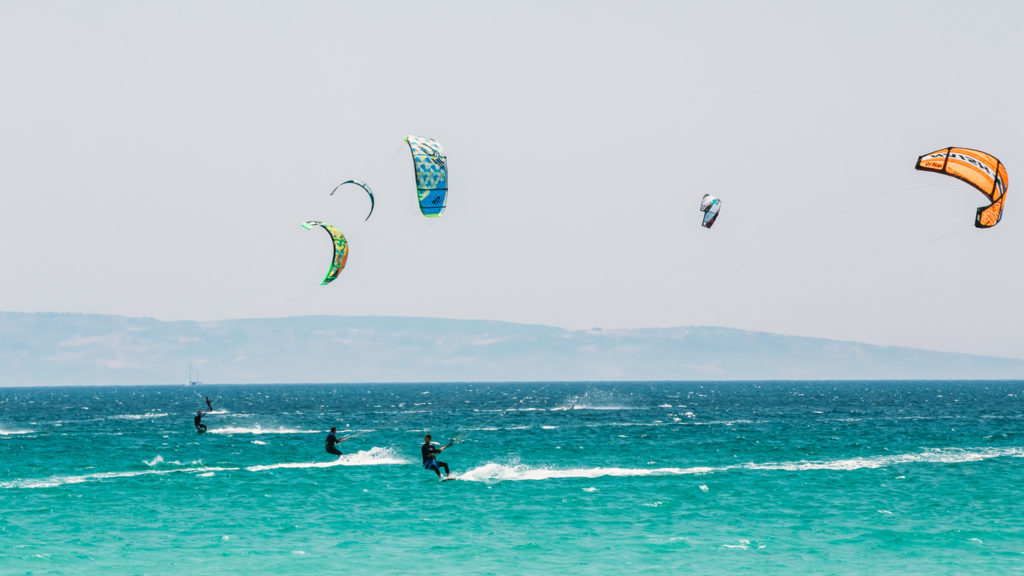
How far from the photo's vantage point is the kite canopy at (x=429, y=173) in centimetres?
3516

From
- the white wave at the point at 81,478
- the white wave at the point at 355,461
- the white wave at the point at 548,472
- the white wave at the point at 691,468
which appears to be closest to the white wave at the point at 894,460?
the white wave at the point at 691,468

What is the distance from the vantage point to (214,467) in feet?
165

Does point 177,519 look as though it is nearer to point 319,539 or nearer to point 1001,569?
point 319,539

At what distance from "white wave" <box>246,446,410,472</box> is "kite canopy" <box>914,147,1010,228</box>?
28.6m

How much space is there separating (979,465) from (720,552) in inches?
1001

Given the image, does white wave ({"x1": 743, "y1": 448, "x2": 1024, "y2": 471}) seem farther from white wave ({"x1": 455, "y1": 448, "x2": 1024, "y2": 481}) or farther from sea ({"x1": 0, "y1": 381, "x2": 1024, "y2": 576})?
sea ({"x1": 0, "y1": 381, "x2": 1024, "y2": 576})

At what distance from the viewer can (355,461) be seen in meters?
52.3

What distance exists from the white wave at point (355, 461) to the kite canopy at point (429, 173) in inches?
737

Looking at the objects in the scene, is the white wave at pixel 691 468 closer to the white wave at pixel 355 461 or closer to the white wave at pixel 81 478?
the white wave at pixel 355 461

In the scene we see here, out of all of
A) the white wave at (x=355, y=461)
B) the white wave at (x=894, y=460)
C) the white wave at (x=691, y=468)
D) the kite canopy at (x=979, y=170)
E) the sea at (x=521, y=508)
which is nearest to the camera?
the sea at (x=521, y=508)

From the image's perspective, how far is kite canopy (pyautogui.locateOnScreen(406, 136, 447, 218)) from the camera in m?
35.2

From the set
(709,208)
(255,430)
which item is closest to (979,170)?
(709,208)

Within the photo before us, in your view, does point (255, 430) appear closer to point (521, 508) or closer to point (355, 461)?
point (355, 461)

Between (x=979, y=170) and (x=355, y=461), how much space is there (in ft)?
104
